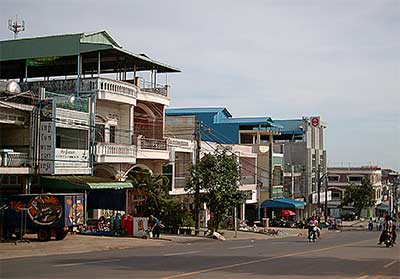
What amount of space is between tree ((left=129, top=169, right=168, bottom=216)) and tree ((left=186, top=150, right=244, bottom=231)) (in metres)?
1.67

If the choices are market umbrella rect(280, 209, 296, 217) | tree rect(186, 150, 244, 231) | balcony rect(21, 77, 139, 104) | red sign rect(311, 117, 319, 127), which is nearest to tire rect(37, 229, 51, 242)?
balcony rect(21, 77, 139, 104)

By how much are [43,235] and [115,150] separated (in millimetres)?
7849

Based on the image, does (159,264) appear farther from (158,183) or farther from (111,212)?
(111,212)

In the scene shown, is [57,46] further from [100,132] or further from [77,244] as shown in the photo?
[77,244]

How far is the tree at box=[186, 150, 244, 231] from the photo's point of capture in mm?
38125

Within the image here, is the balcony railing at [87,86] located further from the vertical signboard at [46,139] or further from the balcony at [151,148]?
the vertical signboard at [46,139]

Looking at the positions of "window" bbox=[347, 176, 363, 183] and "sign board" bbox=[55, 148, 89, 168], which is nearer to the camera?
"sign board" bbox=[55, 148, 89, 168]

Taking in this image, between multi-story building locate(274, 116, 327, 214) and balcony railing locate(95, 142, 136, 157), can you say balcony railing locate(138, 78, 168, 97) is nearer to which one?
balcony railing locate(95, 142, 136, 157)

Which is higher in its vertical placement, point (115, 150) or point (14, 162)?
point (115, 150)

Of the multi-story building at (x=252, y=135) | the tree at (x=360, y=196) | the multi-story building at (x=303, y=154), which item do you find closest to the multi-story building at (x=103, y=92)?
the multi-story building at (x=252, y=135)

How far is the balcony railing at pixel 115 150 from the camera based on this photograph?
111ft

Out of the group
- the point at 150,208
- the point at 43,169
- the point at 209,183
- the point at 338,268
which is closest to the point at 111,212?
the point at 150,208

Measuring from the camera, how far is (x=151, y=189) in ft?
121

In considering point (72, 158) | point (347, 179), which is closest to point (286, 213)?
point (72, 158)
